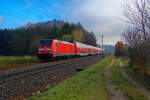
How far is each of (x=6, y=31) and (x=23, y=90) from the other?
81.1m

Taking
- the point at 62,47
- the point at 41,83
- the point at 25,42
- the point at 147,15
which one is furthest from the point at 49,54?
the point at 25,42

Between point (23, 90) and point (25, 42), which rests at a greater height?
point (25, 42)

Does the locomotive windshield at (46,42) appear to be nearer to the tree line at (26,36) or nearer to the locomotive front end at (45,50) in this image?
the locomotive front end at (45,50)

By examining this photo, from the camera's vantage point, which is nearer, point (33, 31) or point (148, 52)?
point (148, 52)

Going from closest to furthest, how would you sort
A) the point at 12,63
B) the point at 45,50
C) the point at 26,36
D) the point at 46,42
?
the point at 12,63
the point at 45,50
the point at 46,42
the point at 26,36

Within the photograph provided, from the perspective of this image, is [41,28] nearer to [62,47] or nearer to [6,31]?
[6,31]

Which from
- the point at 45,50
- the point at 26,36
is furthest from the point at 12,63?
the point at 26,36

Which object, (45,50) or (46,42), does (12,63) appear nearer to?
(45,50)

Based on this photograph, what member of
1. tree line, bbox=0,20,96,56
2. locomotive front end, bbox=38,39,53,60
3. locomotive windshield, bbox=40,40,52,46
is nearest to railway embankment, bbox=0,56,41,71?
locomotive front end, bbox=38,39,53,60

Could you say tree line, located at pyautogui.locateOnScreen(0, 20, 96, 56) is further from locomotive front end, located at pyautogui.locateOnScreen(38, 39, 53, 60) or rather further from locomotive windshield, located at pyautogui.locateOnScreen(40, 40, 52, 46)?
locomotive front end, located at pyautogui.locateOnScreen(38, 39, 53, 60)

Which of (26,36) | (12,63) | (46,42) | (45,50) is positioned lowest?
(12,63)

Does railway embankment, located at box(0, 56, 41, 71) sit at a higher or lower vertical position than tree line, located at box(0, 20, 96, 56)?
lower

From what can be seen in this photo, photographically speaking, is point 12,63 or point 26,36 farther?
point 26,36

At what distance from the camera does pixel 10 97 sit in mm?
6684
